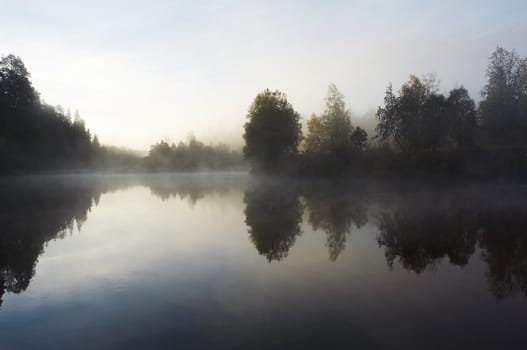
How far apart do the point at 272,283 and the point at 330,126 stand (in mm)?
59272

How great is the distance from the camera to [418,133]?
45094mm

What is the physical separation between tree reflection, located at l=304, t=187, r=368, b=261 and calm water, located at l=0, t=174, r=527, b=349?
167 mm

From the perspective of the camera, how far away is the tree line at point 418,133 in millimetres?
41375

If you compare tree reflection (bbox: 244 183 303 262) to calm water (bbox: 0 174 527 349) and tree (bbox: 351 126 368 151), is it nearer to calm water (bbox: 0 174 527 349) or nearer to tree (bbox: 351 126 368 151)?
calm water (bbox: 0 174 527 349)

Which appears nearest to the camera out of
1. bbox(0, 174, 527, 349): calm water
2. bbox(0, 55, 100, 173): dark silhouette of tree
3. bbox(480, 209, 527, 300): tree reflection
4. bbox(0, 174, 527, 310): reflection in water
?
bbox(0, 174, 527, 349): calm water

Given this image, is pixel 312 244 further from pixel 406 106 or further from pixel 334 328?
pixel 406 106

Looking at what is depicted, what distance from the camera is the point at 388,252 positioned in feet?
42.4

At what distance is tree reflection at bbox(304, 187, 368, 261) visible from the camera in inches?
582

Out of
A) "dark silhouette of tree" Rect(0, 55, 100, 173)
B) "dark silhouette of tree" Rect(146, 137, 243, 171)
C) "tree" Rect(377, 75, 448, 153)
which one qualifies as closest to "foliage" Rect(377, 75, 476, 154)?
"tree" Rect(377, 75, 448, 153)

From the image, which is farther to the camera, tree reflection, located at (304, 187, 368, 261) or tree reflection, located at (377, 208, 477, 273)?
tree reflection, located at (304, 187, 368, 261)

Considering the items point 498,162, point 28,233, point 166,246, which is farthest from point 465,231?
point 498,162

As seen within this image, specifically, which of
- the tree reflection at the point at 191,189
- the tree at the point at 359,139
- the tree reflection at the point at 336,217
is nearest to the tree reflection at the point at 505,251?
the tree reflection at the point at 336,217

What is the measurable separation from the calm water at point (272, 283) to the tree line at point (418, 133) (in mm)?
24733

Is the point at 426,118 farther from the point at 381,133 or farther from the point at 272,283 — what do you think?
the point at 272,283
